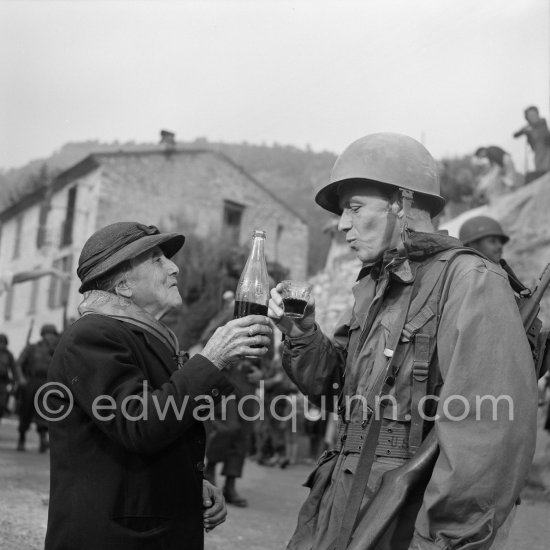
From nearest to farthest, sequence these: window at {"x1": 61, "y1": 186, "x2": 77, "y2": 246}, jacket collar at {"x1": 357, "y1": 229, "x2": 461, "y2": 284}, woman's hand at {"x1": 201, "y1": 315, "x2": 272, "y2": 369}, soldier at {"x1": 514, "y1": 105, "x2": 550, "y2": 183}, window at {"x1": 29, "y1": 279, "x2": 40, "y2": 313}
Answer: woman's hand at {"x1": 201, "y1": 315, "x2": 272, "y2": 369} → jacket collar at {"x1": 357, "y1": 229, "x2": 461, "y2": 284} → soldier at {"x1": 514, "y1": 105, "x2": 550, "y2": 183} → window at {"x1": 61, "y1": 186, "x2": 77, "y2": 246} → window at {"x1": 29, "y1": 279, "x2": 40, "y2": 313}

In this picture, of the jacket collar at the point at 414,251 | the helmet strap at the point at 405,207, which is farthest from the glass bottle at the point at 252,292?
the helmet strap at the point at 405,207

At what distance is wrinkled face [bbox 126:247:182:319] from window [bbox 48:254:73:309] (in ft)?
110

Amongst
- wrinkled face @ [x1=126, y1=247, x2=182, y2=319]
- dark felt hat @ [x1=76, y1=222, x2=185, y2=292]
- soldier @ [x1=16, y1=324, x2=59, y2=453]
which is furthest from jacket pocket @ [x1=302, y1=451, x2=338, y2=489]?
soldier @ [x1=16, y1=324, x2=59, y2=453]

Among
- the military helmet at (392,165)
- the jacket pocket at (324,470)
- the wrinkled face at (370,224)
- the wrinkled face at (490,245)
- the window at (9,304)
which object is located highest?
the window at (9,304)

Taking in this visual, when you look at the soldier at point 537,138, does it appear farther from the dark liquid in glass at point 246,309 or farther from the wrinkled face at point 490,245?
the dark liquid in glass at point 246,309

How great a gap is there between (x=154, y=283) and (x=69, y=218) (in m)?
34.4

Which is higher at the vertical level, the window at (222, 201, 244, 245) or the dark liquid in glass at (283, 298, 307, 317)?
the window at (222, 201, 244, 245)

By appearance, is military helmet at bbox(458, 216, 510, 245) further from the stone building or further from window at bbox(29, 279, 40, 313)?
window at bbox(29, 279, 40, 313)

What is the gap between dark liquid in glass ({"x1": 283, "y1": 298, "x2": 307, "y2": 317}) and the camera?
339 cm

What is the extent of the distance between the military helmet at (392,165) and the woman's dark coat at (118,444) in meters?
1.02

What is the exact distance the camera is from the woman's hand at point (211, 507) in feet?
11.0

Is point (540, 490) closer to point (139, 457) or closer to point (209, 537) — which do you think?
point (209, 537)

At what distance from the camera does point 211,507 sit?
133 inches

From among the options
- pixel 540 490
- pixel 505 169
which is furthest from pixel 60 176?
pixel 540 490
